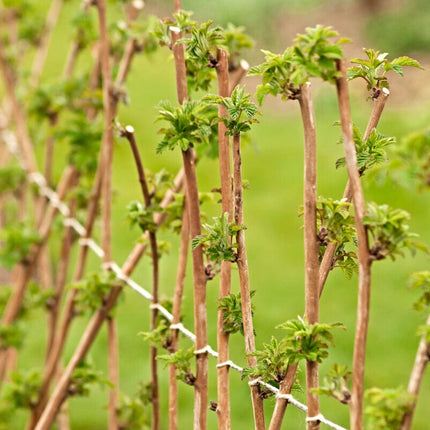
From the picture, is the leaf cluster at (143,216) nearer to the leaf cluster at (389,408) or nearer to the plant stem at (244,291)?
the plant stem at (244,291)

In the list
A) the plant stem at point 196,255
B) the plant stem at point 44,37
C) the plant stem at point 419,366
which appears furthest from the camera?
the plant stem at point 44,37

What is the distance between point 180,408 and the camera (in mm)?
2846

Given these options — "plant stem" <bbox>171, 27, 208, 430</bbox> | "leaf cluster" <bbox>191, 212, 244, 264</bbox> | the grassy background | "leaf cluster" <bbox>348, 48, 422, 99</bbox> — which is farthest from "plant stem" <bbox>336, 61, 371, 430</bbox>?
the grassy background

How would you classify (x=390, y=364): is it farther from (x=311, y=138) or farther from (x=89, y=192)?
(x=311, y=138)

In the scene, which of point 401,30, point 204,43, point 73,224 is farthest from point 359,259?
point 401,30

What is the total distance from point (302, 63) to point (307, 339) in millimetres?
344

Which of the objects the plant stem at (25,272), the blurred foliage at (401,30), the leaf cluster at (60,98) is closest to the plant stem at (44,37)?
the leaf cluster at (60,98)

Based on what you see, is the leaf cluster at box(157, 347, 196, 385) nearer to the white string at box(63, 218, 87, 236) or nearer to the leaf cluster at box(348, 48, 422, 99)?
the leaf cluster at box(348, 48, 422, 99)

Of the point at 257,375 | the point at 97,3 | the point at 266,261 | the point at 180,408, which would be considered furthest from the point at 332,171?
the point at 257,375

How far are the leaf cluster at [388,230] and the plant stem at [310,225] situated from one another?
10cm

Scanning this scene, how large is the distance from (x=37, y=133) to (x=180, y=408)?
1.09 meters

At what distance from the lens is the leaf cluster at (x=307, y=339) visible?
992 millimetres

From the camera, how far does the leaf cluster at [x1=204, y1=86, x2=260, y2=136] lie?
1.08 metres

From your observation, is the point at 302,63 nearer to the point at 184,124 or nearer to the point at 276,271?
the point at 184,124
